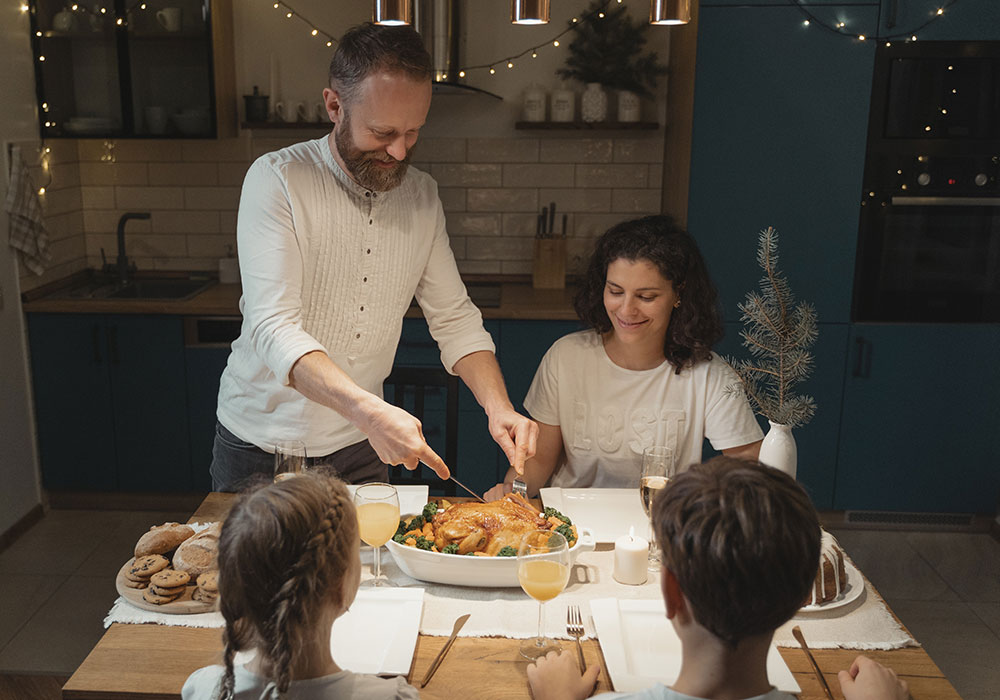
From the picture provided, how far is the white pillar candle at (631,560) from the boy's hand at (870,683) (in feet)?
1.13

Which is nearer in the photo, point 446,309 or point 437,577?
point 437,577

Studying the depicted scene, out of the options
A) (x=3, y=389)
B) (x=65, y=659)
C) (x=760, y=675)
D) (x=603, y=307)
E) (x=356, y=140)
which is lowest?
(x=65, y=659)

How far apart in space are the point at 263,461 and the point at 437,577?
772 mm

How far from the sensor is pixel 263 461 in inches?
87.1

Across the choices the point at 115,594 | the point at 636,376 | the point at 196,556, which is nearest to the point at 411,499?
the point at 196,556

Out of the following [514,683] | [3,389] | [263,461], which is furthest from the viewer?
[3,389]

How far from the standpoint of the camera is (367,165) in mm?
2041

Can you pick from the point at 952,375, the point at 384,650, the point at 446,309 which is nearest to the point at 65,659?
the point at 446,309

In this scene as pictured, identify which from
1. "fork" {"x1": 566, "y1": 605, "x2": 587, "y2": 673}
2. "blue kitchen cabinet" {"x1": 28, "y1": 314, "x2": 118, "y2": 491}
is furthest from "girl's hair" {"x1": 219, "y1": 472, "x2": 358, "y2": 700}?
"blue kitchen cabinet" {"x1": 28, "y1": 314, "x2": 118, "y2": 491}

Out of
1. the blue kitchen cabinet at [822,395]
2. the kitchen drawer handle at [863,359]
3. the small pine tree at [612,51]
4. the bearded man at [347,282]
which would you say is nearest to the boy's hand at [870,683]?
the bearded man at [347,282]

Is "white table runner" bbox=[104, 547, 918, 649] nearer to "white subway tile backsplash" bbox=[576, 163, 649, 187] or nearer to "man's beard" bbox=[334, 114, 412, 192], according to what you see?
"man's beard" bbox=[334, 114, 412, 192]

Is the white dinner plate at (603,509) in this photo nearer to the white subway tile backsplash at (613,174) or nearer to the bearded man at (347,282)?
the bearded man at (347,282)

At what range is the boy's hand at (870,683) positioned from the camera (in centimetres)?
130

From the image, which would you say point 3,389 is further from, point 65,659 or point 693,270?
point 693,270
